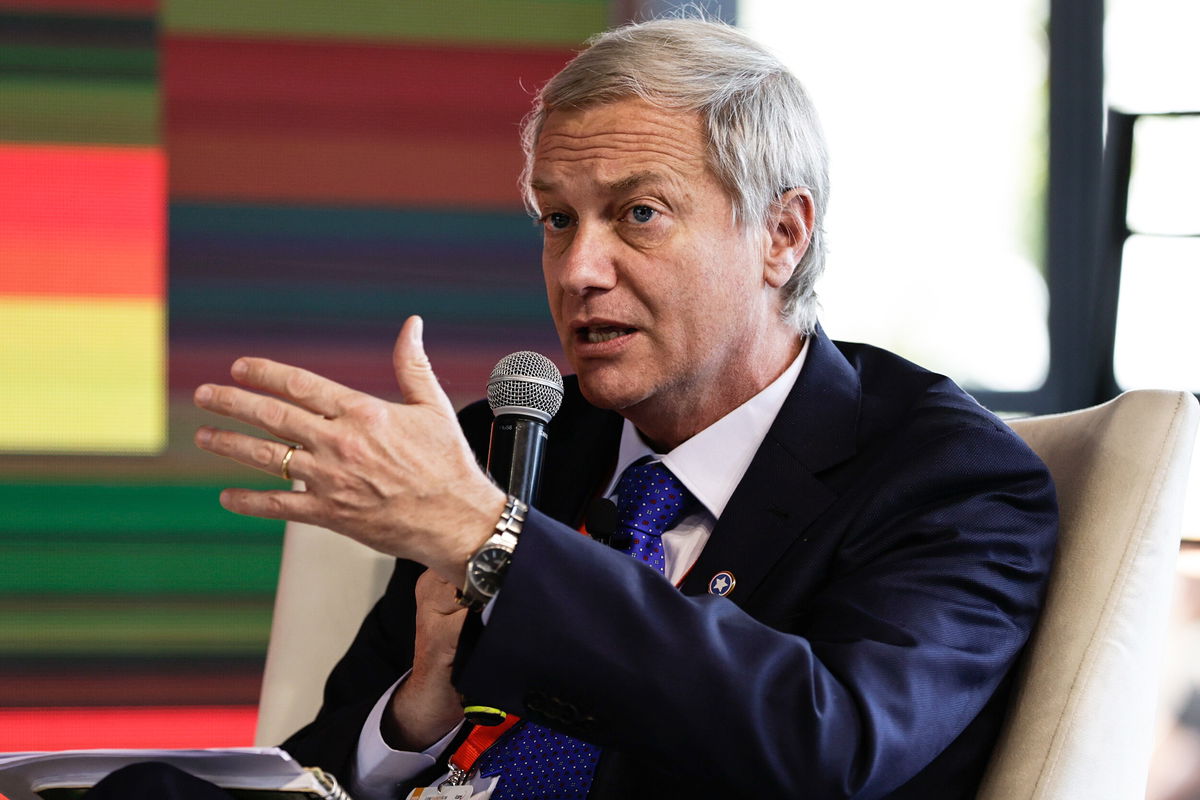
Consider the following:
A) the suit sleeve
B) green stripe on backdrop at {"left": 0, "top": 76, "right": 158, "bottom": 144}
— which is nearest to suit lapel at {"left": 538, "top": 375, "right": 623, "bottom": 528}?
the suit sleeve

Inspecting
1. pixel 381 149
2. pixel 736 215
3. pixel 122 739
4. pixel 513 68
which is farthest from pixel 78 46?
pixel 736 215

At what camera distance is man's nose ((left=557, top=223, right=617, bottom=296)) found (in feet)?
5.02

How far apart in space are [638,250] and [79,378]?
2289mm

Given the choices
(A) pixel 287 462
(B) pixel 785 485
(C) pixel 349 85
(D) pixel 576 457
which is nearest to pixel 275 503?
(A) pixel 287 462

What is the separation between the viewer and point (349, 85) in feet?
11.3

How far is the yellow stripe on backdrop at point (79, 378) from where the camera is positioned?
330cm

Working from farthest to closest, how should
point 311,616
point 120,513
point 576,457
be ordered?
1. point 120,513
2. point 311,616
3. point 576,457

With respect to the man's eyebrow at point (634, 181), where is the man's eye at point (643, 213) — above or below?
below

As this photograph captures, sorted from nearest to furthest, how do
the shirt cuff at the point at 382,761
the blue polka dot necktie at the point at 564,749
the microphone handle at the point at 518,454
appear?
the microphone handle at the point at 518,454 < the blue polka dot necktie at the point at 564,749 < the shirt cuff at the point at 382,761

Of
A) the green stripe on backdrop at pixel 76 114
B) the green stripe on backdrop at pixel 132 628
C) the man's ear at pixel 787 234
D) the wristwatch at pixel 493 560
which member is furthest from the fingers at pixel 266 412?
the green stripe on backdrop at pixel 76 114

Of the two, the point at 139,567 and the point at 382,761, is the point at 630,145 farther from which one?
the point at 139,567

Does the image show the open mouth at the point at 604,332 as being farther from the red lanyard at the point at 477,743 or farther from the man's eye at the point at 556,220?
the red lanyard at the point at 477,743

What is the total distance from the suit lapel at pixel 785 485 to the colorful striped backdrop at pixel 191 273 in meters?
1.93

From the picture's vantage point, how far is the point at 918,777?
1319mm
